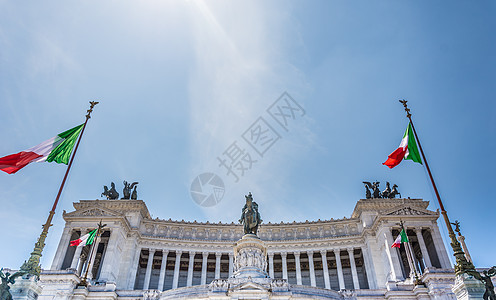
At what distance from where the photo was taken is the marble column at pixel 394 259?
46.4m

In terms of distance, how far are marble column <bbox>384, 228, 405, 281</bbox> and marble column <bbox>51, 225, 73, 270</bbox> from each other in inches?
1838

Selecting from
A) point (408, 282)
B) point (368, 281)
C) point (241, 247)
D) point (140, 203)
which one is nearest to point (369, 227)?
point (368, 281)

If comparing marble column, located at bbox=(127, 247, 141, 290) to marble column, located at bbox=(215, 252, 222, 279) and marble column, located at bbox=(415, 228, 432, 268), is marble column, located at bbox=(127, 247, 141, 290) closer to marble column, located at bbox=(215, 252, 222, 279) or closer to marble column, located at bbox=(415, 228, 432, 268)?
marble column, located at bbox=(215, 252, 222, 279)

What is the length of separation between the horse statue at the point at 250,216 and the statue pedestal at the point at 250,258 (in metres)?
1.25

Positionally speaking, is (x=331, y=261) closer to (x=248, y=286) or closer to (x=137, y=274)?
(x=137, y=274)

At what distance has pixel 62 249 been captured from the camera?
51906mm

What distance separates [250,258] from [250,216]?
4182mm

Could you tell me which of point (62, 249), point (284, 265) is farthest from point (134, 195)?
point (284, 265)

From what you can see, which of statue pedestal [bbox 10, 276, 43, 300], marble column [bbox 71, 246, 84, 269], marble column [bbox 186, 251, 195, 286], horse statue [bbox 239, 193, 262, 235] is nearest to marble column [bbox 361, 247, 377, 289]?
horse statue [bbox 239, 193, 262, 235]

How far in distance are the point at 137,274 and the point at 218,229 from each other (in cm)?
1522

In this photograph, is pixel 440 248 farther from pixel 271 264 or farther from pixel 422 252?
pixel 271 264

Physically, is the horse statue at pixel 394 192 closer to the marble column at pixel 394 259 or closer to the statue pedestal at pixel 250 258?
the marble column at pixel 394 259

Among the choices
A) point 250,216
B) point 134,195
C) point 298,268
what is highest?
point 134,195

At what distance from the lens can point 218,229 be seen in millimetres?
61969
